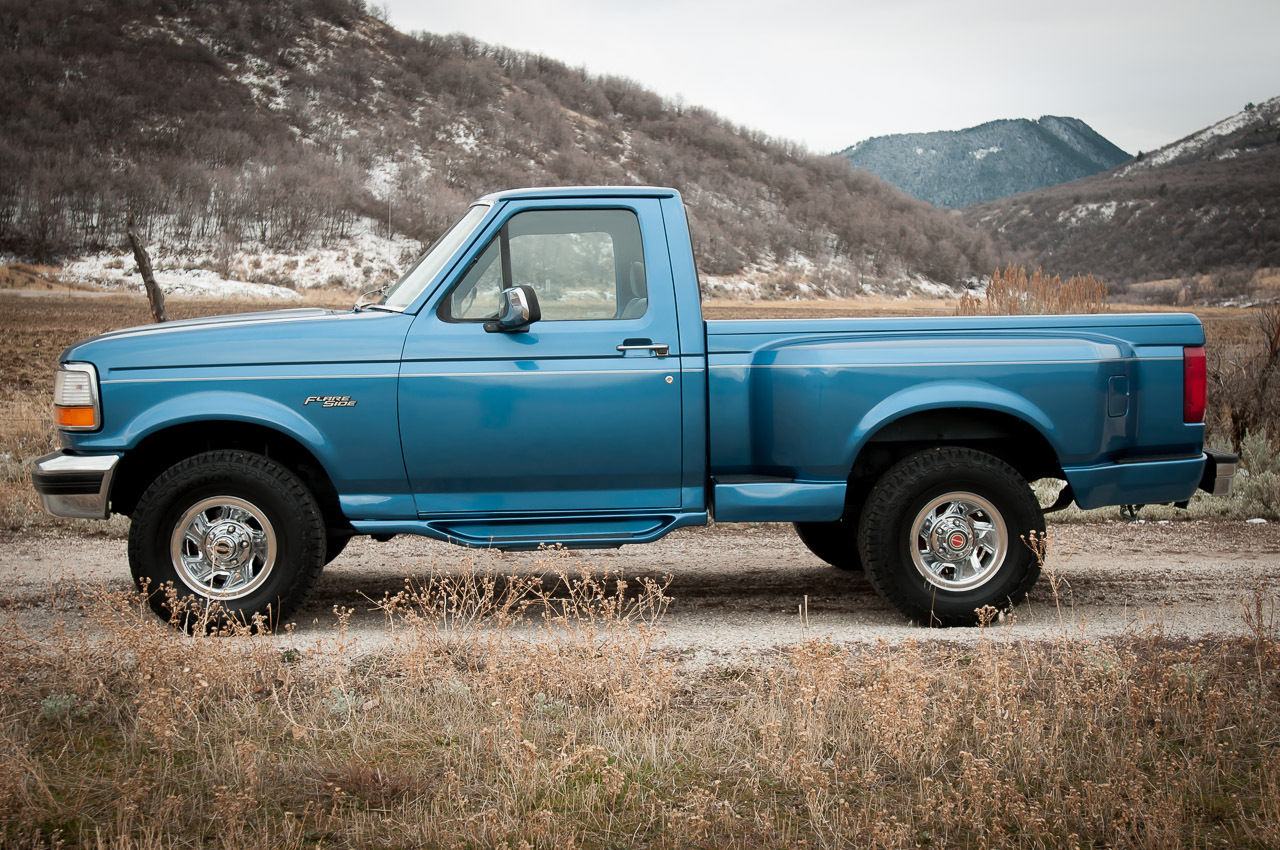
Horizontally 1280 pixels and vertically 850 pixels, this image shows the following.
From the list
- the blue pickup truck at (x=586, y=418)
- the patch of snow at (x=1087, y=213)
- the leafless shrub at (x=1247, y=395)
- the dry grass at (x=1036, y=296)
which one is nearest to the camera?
the blue pickup truck at (x=586, y=418)

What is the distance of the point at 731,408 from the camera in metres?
5.24

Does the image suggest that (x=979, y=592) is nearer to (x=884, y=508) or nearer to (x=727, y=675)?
(x=884, y=508)

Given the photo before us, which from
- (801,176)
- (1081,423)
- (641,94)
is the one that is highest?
(641,94)

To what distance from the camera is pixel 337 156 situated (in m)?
70.1

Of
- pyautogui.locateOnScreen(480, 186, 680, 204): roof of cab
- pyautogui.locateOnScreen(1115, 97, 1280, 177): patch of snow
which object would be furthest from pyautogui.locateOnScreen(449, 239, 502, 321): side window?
pyautogui.locateOnScreen(1115, 97, 1280, 177): patch of snow

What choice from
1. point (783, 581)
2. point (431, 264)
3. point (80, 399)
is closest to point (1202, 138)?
point (783, 581)

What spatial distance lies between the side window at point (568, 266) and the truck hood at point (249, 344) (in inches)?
19.4

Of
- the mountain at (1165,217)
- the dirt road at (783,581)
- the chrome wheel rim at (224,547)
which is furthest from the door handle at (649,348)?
the mountain at (1165,217)

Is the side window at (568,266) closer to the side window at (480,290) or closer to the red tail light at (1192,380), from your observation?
the side window at (480,290)

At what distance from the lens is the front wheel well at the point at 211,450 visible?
529 centimetres

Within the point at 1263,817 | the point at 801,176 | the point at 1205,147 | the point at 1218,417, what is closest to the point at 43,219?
the point at 1218,417

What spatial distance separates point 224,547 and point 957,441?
13.0ft

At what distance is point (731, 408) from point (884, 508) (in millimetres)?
952

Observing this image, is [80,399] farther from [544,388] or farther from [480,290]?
[544,388]
